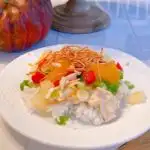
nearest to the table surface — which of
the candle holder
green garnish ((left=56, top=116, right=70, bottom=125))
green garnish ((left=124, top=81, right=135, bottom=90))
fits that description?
the candle holder

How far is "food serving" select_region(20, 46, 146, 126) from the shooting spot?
2.08ft

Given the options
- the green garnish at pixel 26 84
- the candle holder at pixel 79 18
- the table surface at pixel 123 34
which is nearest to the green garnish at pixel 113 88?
the green garnish at pixel 26 84

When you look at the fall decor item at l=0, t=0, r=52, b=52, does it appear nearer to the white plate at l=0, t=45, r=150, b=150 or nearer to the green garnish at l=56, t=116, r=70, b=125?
the white plate at l=0, t=45, r=150, b=150

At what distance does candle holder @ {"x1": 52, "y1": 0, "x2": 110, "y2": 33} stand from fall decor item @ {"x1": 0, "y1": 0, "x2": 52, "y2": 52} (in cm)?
11

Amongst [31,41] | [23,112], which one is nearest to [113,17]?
[31,41]

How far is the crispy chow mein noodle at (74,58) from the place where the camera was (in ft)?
2.22

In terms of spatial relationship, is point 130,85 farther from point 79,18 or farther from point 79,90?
point 79,18

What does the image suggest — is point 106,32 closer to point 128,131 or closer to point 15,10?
point 15,10

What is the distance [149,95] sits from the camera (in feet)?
2.25

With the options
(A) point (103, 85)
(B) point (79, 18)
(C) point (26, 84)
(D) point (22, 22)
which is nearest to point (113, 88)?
(A) point (103, 85)

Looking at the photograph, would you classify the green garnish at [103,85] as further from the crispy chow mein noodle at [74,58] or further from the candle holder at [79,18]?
the candle holder at [79,18]

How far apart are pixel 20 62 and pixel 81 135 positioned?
0.25m

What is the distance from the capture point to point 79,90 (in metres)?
0.64

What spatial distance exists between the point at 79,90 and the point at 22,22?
0.89ft
